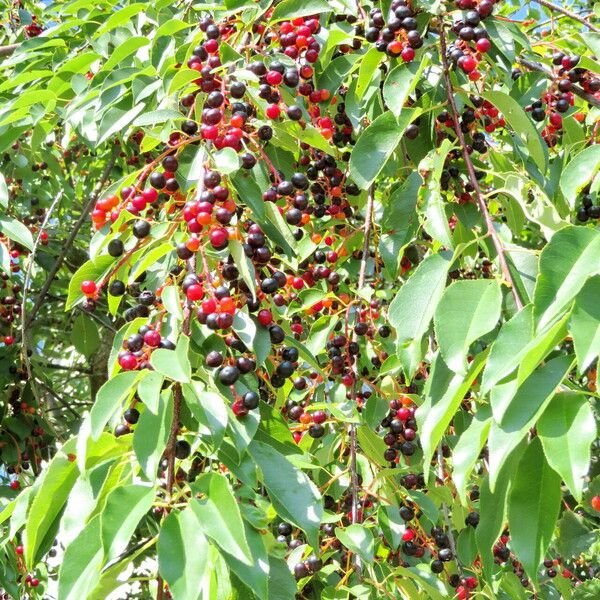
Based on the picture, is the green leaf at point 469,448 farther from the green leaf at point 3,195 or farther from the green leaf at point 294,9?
the green leaf at point 3,195

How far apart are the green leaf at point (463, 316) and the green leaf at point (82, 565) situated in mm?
520

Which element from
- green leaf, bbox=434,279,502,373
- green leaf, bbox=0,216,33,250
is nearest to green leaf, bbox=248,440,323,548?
green leaf, bbox=434,279,502,373

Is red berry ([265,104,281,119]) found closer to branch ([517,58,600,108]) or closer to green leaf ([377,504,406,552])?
branch ([517,58,600,108])

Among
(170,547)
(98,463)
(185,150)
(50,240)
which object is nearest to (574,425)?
(170,547)

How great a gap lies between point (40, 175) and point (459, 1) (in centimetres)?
279

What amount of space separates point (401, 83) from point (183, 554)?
967mm

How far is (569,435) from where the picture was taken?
951 mm

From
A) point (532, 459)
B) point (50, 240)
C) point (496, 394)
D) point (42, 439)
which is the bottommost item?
point (42, 439)

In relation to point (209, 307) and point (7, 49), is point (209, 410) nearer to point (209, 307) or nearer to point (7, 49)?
point (209, 307)

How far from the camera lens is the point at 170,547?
103 centimetres

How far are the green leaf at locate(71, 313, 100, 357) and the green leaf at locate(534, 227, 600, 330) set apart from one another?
2841mm

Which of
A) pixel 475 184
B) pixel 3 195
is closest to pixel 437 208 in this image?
pixel 475 184

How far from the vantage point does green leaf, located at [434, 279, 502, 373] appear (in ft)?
3.73

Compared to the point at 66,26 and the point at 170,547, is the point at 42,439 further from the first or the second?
the point at 170,547
